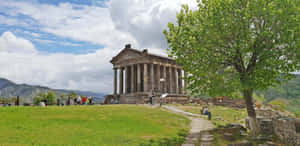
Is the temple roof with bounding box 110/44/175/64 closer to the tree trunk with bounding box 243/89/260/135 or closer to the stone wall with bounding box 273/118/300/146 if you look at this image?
A: the tree trunk with bounding box 243/89/260/135

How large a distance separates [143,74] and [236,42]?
1759 inches

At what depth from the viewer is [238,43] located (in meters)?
16.2

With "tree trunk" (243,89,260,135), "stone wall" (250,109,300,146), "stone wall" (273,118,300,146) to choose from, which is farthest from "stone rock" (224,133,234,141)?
"stone wall" (273,118,300,146)

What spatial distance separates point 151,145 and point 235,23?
34.9ft

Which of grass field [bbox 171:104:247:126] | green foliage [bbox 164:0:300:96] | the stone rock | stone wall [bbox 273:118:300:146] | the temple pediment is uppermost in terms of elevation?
the temple pediment

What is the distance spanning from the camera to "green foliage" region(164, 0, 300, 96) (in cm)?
1480

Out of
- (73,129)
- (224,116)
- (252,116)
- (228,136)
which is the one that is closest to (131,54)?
(224,116)

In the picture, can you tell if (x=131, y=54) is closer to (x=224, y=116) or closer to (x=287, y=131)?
(x=224, y=116)

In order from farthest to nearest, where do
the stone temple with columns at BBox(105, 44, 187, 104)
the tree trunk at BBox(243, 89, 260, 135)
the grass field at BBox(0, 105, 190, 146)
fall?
the stone temple with columns at BBox(105, 44, 187, 104)
the tree trunk at BBox(243, 89, 260, 135)
the grass field at BBox(0, 105, 190, 146)

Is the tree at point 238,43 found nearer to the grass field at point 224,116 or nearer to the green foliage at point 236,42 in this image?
the green foliage at point 236,42

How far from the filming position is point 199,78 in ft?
59.4

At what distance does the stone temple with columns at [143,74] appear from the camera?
5544 centimetres

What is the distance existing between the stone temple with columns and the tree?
3354 centimetres

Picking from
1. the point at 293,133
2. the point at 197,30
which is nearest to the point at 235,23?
the point at 197,30
